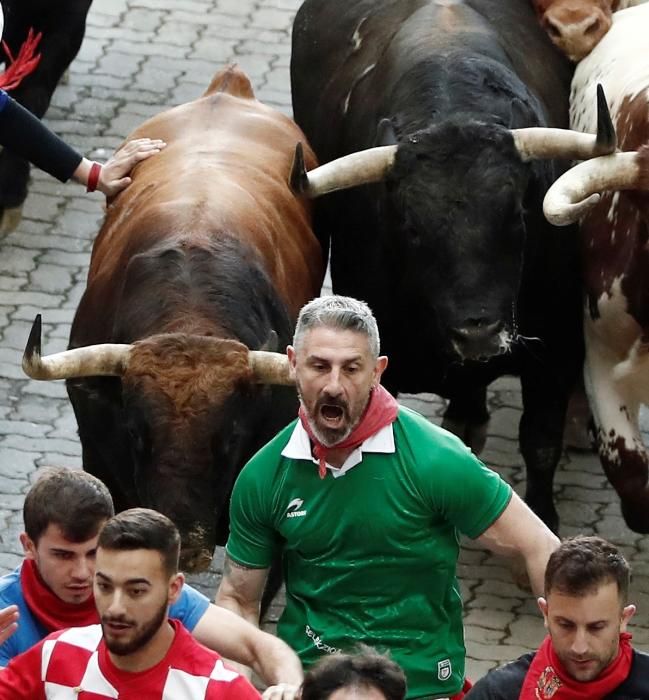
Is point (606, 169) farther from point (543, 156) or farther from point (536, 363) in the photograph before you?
point (536, 363)

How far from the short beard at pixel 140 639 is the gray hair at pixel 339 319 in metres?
1.07

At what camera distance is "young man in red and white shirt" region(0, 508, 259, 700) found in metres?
5.10

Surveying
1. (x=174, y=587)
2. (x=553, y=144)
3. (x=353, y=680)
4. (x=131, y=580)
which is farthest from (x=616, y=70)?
(x=353, y=680)

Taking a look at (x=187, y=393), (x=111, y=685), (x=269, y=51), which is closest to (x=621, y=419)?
(x=187, y=393)

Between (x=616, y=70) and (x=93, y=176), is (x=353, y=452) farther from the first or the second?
(x=616, y=70)

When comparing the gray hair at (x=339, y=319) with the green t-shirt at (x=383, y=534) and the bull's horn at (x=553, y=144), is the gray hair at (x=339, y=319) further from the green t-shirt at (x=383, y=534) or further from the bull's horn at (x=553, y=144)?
the bull's horn at (x=553, y=144)

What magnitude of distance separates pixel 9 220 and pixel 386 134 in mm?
4056

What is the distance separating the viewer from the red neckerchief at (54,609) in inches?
224

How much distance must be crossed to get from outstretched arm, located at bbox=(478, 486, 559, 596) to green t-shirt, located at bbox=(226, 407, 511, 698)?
1.3 inches

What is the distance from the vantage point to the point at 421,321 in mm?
8414

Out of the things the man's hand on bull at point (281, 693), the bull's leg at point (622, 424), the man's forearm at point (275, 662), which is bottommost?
the bull's leg at point (622, 424)

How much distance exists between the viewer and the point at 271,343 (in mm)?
7746

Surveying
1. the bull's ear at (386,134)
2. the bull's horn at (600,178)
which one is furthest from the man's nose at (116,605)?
the bull's ear at (386,134)

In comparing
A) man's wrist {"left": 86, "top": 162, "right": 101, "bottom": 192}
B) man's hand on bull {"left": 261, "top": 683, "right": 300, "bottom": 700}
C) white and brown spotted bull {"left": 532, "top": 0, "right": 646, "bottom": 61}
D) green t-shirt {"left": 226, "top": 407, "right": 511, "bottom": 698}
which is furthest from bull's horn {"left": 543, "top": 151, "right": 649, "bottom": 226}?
man's hand on bull {"left": 261, "top": 683, "right": 300, "bottom": 700}
